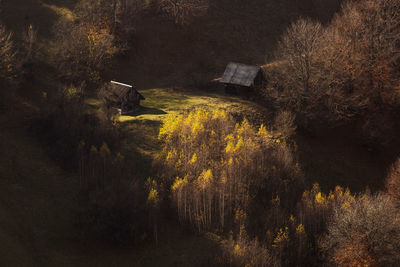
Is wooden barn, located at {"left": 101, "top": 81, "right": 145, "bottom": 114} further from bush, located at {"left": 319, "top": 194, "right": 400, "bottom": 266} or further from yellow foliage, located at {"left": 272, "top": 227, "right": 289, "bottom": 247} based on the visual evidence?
bush, located at {"left": 319, "top": 194, "right": 400, "bottom": 266}

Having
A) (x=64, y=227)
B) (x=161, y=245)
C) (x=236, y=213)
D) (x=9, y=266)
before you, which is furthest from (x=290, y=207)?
(x=9, y=266)

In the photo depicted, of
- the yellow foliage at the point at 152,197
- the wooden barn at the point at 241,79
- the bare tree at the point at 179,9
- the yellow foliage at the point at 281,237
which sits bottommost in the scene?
the yellow foliage at the point at 281,237

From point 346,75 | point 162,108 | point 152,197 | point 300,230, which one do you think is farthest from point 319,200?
point 346,75

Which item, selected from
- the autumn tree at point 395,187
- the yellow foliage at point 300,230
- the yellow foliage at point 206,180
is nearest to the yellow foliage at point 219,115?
the yellow foliage at point 206,180

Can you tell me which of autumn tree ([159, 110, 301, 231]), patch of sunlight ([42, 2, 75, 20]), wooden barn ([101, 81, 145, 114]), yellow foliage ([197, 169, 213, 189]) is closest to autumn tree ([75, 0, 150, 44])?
patch of sunlight ([42, 2, 75, 20])

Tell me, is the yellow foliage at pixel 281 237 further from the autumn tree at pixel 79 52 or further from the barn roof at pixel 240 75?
the autumn tree at pixel 79 52

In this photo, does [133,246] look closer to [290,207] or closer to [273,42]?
[290,207]
